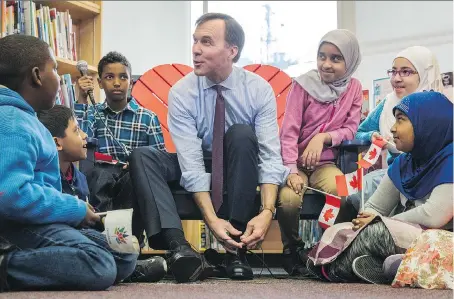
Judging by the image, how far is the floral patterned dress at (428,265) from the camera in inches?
71.6

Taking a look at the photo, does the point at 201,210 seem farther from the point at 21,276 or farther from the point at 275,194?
the point at 21,276

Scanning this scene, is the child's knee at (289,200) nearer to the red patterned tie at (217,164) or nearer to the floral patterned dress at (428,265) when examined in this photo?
the red patterned tie at (217,164)

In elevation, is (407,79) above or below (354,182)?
above

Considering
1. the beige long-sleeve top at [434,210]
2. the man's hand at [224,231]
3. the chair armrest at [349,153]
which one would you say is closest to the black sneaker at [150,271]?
the man's hand at [224,231]

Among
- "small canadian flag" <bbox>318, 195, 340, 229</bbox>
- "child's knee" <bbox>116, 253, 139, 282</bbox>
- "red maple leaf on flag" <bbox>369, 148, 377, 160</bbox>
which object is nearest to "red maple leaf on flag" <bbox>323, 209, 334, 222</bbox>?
"small canadian flag" <bbox>318, 195, 340, 229</bbox>

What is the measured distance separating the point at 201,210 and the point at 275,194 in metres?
0.24

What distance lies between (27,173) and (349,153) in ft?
4.04

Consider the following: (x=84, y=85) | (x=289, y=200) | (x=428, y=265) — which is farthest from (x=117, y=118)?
(x=428, y=265)

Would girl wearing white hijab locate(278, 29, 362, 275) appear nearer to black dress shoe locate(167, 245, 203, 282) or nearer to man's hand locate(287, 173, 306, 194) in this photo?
man's hand locate(287, 173, 306, 194)

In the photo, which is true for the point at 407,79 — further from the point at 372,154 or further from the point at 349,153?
the point at 372,154

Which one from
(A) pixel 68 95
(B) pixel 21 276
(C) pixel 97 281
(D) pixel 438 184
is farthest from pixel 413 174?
(A) pixel 68 95

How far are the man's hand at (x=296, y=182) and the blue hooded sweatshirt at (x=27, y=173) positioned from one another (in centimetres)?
82

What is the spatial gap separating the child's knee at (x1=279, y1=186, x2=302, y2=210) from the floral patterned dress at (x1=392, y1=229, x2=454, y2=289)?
0.52 meters

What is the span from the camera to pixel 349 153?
2480 millimetres
